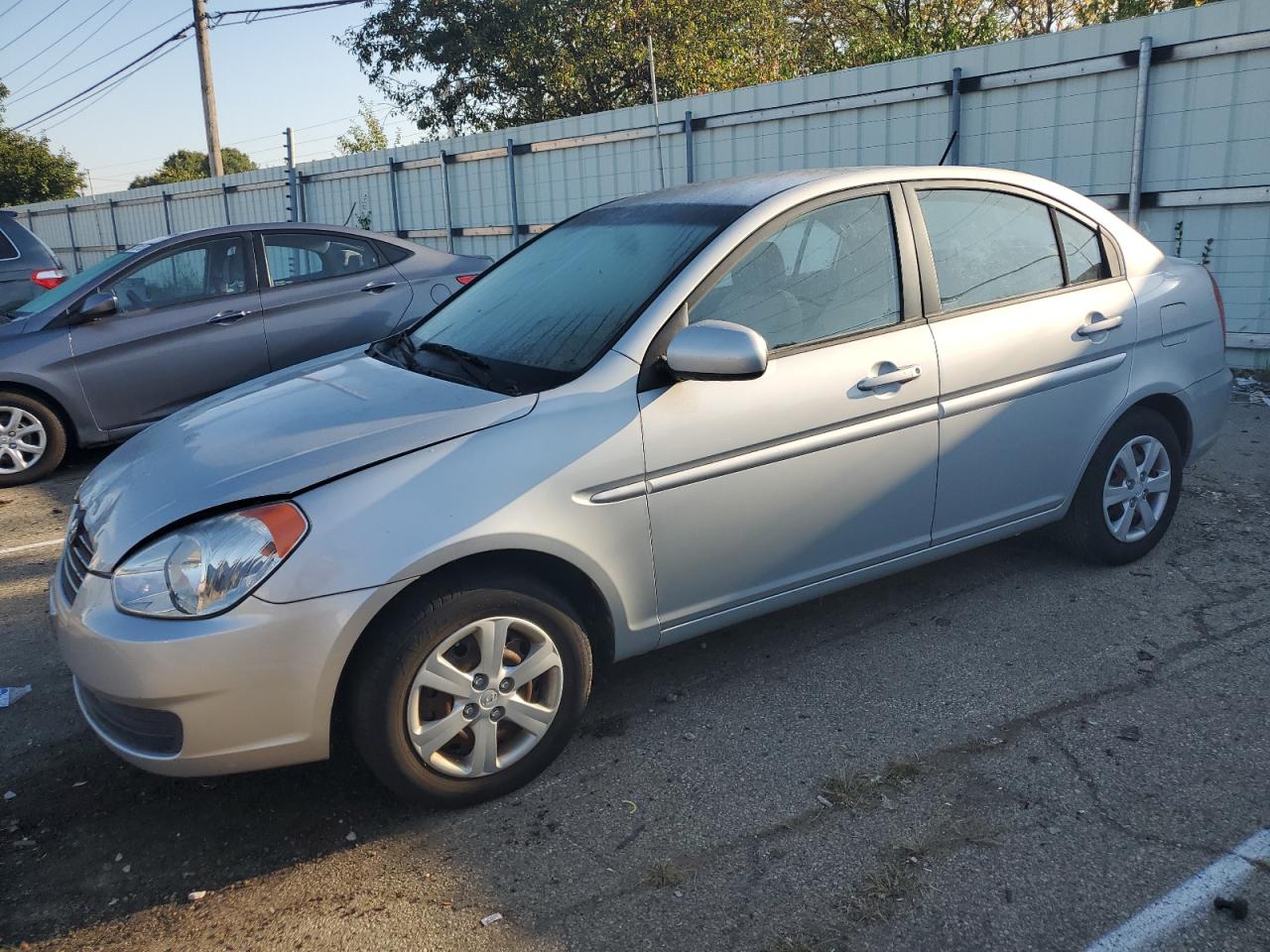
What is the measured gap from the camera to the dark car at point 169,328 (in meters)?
6.91

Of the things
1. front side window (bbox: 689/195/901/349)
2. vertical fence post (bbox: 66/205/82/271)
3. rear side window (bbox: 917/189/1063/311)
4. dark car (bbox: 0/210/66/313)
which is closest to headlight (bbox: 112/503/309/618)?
front side window (bbox: 689/195/901/349)

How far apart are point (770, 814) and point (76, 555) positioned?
6.89ft

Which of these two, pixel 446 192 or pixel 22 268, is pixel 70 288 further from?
pixel 446 192

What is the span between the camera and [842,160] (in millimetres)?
10031

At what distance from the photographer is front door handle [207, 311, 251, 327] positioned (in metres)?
7.08

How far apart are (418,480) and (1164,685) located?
8.27 feet

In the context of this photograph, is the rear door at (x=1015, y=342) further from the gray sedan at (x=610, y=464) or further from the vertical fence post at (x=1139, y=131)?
the vertical fence post at (x=1139, y=131)

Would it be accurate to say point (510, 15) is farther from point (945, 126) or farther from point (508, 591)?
point (508, 591)

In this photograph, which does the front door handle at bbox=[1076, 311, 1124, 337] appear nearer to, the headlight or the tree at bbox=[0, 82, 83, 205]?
the headlight

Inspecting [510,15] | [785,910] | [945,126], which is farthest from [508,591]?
[510,15]

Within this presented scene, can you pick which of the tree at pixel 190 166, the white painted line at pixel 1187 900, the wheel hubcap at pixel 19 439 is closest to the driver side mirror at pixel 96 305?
the wheel hubcap at pixel 19 439

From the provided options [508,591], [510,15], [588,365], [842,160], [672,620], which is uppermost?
[510,15]

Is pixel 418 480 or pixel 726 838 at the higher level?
pixel 418 480

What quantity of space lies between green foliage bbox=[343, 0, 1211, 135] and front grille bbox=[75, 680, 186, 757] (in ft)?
65.6
